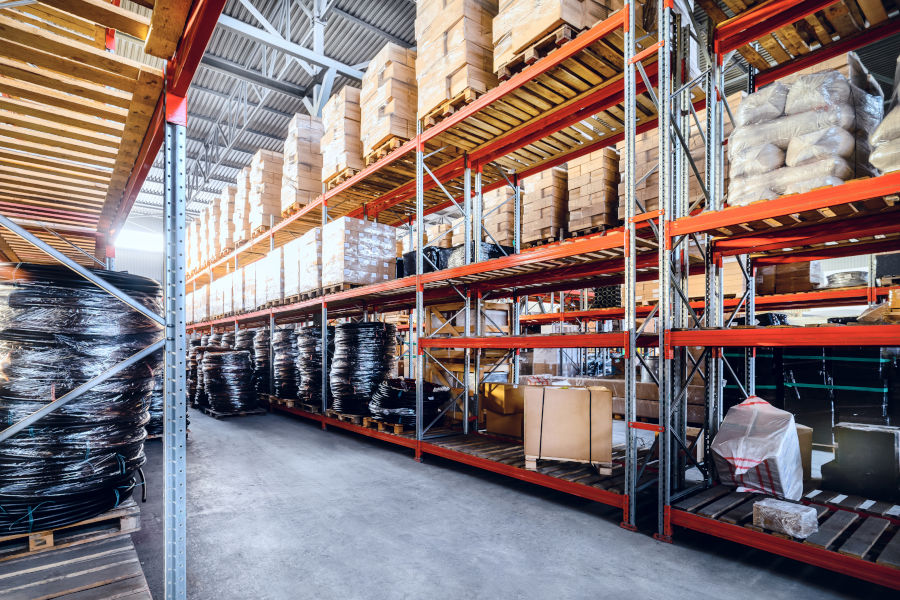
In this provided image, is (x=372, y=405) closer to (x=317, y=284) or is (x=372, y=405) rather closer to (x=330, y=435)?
(x=330, y=435)

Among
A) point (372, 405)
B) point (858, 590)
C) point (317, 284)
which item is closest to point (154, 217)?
point (317, 284)

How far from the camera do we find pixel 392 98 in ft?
20.9

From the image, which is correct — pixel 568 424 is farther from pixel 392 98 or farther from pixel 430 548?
pixel 392 98

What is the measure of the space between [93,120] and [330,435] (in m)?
6.02

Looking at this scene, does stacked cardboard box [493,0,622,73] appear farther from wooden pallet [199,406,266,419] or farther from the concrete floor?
wooden pallet [199,406,266,419]

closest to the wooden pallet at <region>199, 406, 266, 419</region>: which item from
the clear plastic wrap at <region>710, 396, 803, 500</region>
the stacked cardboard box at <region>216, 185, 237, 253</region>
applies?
the stacked cardboard box at <region>216, 185, 237, 253</region>

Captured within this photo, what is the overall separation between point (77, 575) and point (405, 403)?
4714mm

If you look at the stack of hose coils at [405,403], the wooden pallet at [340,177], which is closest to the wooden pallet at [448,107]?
the wooden pallet at [340,177]

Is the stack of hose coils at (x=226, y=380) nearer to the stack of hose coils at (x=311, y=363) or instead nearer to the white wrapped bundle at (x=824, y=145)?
the stack of hose coils at (x=311, y=363)

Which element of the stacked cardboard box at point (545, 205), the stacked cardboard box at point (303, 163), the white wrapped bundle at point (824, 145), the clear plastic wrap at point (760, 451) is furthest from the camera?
the stacked cardboard box at point (303, 163)

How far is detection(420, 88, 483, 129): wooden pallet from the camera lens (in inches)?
209

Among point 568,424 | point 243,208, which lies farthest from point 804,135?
point 243,208

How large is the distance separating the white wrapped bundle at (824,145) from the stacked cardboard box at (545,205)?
141 inches

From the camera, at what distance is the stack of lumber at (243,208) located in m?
11.3
